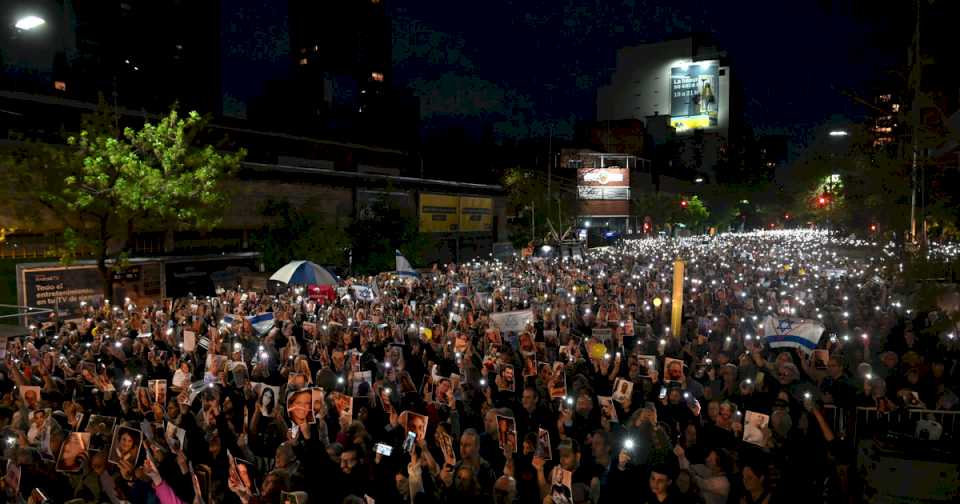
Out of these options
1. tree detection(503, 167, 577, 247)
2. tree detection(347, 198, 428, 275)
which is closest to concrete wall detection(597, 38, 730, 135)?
tree detection(503, 167, 577, 247)

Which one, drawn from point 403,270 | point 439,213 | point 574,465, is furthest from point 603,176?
point 574,465

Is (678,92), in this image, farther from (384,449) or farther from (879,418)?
(384,449)

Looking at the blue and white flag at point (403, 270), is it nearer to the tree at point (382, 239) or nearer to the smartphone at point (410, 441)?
the tree at point (382, 239)

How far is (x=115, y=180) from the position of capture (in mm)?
16453

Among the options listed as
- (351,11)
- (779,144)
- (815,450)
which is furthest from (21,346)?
(779,144)

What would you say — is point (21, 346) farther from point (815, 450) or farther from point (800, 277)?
point (800, 277)

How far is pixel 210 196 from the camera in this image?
17750 millimetres

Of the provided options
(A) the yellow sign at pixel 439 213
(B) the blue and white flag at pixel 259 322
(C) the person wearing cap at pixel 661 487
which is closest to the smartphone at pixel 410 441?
(C) the person wearing cap at pixel 661 487

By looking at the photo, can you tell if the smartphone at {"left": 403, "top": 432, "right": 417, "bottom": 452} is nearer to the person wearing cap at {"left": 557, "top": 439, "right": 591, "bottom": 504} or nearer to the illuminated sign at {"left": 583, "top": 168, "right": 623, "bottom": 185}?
the person wearing cap at {"left": 557, "top": 439, "right": 591, "bottom": 504}

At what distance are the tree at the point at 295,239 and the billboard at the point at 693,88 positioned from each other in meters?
101

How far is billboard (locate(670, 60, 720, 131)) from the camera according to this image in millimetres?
117037

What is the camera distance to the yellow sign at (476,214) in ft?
134

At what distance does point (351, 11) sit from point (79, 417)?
131917mm

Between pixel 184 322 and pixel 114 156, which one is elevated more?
pixel 114 156
